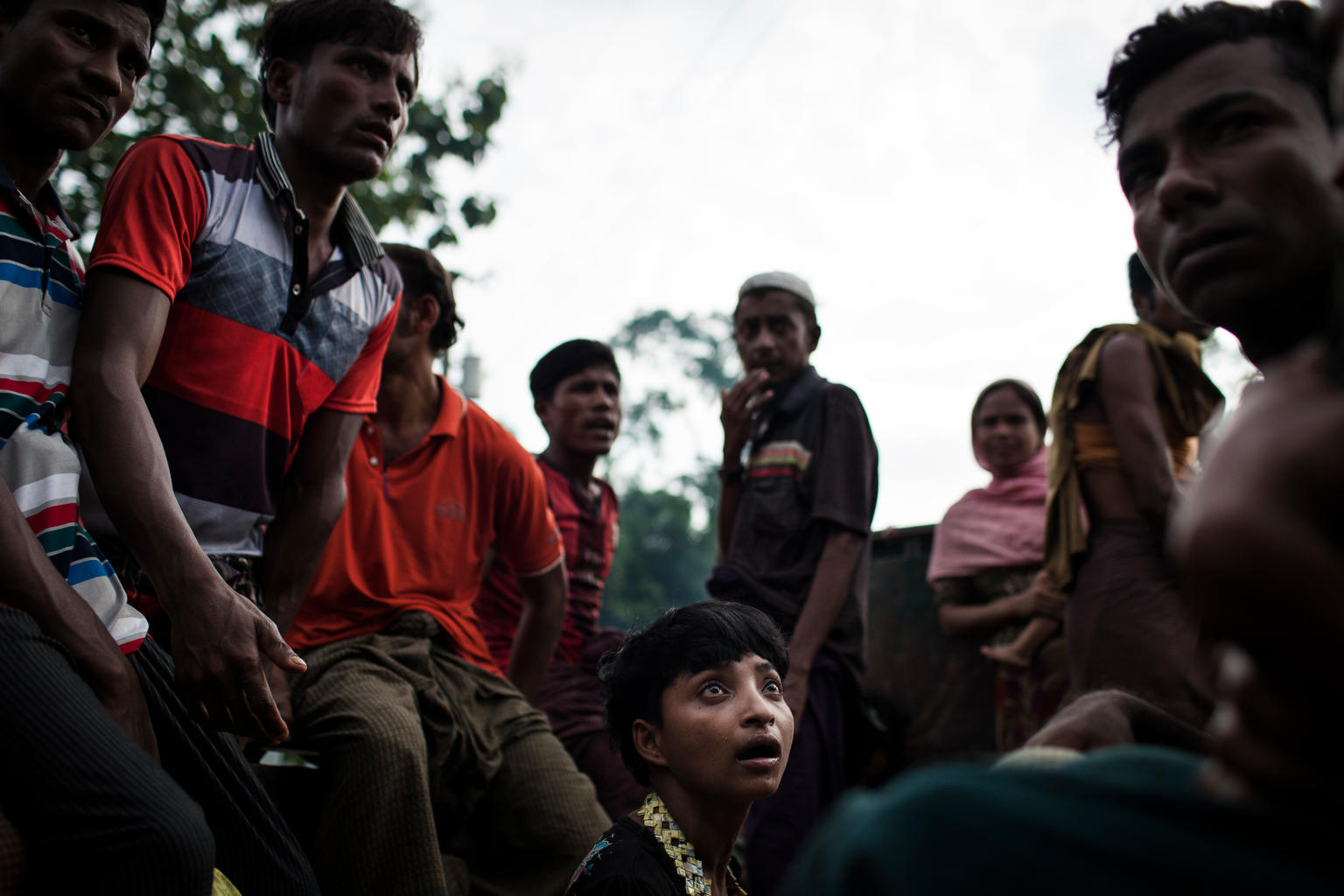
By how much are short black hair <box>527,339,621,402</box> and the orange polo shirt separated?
110 centimetres

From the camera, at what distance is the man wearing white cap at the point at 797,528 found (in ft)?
11.2

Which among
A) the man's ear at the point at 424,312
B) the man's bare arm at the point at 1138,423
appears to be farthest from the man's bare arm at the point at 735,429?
the man's bare arm at the point at 1138,423

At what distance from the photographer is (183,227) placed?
217 cm

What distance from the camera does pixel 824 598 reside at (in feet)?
11.8

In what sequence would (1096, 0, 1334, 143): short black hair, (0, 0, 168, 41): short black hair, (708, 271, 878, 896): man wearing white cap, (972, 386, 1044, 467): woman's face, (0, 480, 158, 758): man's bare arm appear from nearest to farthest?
1. (1096, 0, 1334, 143): short black hair
2. (0, 480, 158, 758): man's bare arm
3. (0, 0, 168, 41): short black hair
4. (708, 271, 878, 896): man wearing white cap
5. (972, 386, 1044, 467): woman's face

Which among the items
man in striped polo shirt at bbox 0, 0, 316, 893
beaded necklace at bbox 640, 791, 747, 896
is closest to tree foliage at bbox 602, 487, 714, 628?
beaded necklace at bbox 640, 791, 747, 896

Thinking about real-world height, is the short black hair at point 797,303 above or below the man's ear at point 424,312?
above

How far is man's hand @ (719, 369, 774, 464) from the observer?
4020 millimetres

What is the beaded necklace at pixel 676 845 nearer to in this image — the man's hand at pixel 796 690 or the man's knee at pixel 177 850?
the man's knee at pixel 177 850

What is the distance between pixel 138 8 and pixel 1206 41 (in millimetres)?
2164

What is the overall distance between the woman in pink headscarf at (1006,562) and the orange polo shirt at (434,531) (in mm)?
1875

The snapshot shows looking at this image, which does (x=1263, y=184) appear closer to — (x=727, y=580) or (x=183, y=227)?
(x=183, y=227)

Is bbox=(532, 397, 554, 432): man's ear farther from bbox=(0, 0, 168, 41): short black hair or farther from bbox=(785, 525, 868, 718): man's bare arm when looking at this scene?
bbox=(0, 0, 168, 41): short black hair

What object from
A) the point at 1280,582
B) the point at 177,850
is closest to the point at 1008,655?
the point at 177,850
